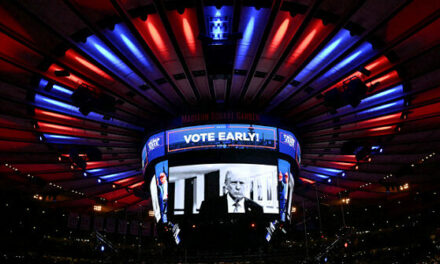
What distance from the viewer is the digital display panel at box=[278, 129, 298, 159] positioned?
14541 millimetres

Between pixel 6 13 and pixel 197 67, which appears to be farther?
pixel 197 67

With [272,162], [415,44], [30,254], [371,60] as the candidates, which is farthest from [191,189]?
[30,254]

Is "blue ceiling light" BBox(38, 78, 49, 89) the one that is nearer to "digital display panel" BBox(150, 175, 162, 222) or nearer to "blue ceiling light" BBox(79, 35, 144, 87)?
"blue ceiling light" BBox(79, 35, 144, 87)

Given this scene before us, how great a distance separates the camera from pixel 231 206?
497 inches

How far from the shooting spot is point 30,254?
26.5 meters

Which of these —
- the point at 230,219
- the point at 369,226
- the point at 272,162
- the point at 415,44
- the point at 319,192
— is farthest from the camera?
the point at 369,226

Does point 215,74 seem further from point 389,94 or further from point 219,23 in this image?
point 389,94

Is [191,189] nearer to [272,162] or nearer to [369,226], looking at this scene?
[272,162]

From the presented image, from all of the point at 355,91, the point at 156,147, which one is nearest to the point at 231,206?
the point at 156,147

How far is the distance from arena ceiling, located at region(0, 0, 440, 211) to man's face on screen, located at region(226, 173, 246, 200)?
3255 millimetres

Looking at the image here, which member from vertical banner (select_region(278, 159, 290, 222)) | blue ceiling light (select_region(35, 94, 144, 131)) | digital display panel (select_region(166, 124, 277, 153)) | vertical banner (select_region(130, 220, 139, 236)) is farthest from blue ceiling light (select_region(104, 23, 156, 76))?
vertical banner (select_region(130, 220, 139, 236))

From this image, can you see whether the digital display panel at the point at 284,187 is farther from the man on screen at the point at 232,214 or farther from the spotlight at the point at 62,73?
the spotlight at the point at 62,73

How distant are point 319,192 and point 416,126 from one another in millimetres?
12259

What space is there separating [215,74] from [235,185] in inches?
184
